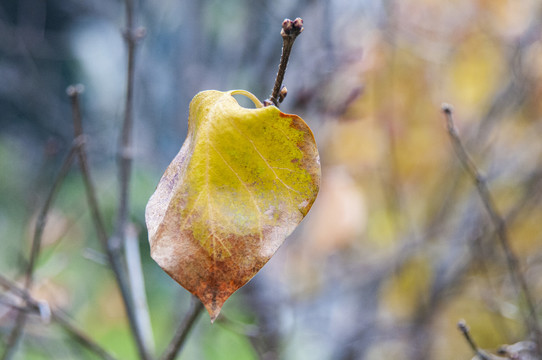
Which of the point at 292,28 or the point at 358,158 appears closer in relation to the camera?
the point at 292,28

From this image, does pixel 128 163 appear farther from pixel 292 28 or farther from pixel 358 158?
pixel 358 158

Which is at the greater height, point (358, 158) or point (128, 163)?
point (128, 163)

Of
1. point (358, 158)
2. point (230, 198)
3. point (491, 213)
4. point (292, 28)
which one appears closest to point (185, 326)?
point (230, 198)

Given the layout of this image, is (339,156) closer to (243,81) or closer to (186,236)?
(243,81)

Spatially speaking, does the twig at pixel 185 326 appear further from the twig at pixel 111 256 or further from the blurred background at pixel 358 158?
the blurred background at pixel 358 158

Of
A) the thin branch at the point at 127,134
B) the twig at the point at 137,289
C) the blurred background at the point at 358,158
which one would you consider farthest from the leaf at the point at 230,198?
the blurred background at the point at 358,158
